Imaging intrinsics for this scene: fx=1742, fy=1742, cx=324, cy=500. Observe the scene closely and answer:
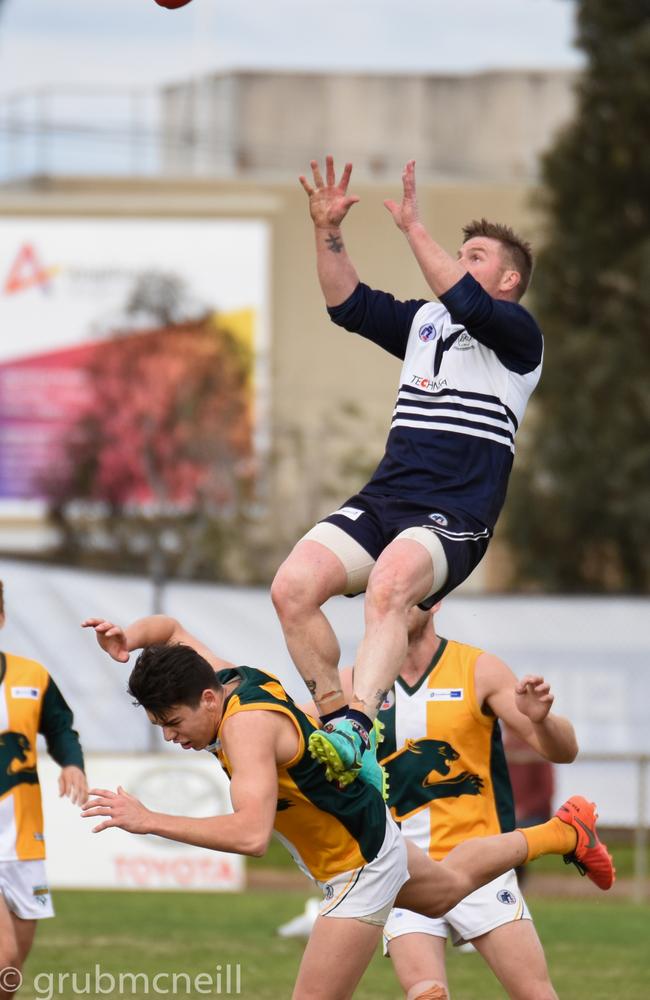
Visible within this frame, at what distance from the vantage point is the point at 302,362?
128 ft

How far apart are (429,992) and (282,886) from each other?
408 inches

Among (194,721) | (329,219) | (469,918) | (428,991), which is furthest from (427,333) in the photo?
(428,991)

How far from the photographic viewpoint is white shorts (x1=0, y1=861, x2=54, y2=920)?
26.5 feet

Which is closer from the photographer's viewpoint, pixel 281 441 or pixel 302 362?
pixel 281 441

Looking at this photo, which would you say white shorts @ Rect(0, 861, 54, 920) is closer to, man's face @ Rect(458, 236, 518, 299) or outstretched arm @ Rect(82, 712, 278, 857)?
outstretched arm @ Rect(82, 712, 278, 857)

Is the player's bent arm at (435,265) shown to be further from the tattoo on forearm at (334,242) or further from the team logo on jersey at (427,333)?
the tattoo on forearm at (334,242)

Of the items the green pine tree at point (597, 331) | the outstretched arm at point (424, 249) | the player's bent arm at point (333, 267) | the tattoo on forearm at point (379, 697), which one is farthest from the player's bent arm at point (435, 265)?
the green pine tree at point (597, 331)

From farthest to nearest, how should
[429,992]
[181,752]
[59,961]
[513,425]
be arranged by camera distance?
[181,752]
[59,961]
[513,425]
[429,992]

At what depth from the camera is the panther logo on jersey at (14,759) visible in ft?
26.9

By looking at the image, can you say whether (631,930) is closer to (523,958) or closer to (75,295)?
(523,958)

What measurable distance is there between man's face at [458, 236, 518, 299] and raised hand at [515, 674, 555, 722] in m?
1.54

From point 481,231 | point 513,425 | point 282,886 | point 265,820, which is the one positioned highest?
point 481,231

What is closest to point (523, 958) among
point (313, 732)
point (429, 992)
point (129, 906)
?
point (429, 992)

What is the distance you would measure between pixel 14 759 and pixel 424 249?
10.7 ft
